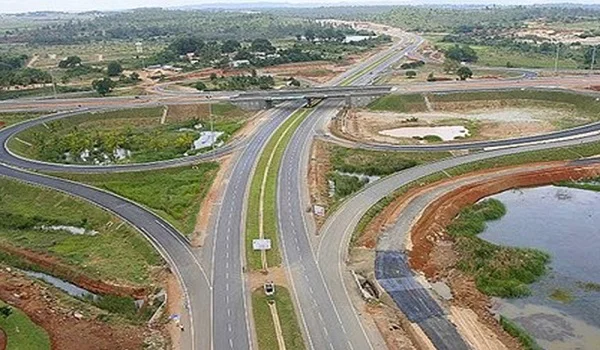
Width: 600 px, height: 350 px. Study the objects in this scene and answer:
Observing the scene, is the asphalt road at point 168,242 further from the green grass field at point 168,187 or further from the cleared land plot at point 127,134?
the cleared land plot at point 127,134

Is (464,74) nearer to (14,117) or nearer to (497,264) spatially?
(497,264)

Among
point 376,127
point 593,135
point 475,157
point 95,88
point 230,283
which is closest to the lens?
point 230,283

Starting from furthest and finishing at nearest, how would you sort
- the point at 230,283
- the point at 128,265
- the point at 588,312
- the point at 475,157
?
the point at 475,157 → the point at 128,265 → the point at 230,283 → the point at 588,312

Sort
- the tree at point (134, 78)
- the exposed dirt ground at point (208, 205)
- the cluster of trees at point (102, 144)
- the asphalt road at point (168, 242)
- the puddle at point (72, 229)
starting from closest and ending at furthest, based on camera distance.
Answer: the asphalt road at point (168, 242) < the exposed dirt ground at point (208, 205) < the puddle at point (72, 229) < the cluster of trees at point (102, 144) < the tree at point (134, 78)

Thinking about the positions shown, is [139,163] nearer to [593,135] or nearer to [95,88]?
[95,88]

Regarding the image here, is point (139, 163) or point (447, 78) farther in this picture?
point (447, 78)

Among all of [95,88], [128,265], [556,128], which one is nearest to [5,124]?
[95,88]

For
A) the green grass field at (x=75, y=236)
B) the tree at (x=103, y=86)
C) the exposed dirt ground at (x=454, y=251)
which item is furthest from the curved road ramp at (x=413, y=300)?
the tree at (x=103, y=86)
